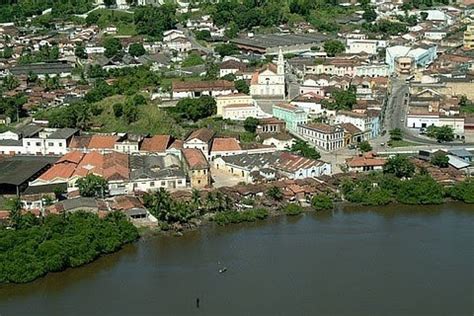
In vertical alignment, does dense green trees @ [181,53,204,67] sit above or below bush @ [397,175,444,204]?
above

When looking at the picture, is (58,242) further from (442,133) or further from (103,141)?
(442,133)

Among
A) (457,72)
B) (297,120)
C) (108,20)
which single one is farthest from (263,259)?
(108,20)

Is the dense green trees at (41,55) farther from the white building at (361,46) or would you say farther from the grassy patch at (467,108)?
the grassy patch at (467,108)

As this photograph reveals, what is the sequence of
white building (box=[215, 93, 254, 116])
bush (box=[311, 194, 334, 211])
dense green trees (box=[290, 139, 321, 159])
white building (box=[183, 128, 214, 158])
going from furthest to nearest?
white building (box=[215, 93, 254, 116])
white building (box=[183, 128, 214, 158])
dense green trees (box=[290, 139, 321, 159])
bush (box=[311, 194, 334, 211])

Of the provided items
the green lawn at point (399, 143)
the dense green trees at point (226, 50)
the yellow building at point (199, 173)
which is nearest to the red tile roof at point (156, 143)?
the yellow building at point (199, 173)

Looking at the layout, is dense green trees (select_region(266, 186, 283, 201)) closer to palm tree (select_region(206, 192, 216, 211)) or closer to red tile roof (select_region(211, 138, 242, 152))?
palm tree (select_region(206, 192, 216, 211))

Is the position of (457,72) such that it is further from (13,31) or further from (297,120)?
(13,31)

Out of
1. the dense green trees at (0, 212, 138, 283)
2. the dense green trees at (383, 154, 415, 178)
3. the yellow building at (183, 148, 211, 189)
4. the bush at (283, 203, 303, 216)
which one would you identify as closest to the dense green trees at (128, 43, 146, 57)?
the yellow building at (183, 148, 211, 189)

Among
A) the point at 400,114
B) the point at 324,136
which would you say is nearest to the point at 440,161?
the point at 324,136

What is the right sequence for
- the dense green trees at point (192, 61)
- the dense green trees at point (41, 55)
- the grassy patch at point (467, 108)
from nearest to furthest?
the grassy patch at point (467, 108) < the dense green trees at point (192, 61) < the dense green trees at point (41, 55)
